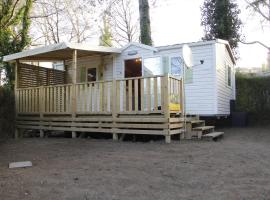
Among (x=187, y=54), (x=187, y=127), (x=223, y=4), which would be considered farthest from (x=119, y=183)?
(x=223, y=4)

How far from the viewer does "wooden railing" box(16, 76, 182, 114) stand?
7855mm

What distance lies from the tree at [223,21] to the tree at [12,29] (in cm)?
958

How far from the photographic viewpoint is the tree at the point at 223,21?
17188 millimetres

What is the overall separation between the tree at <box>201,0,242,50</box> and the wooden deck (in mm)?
9180

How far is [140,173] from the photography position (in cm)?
472

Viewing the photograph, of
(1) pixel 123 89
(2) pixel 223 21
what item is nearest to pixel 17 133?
(1) pixel 123 89

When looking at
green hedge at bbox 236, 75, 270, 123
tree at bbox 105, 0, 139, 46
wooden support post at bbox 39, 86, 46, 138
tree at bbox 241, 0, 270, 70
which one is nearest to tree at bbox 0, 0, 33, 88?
wooden support post at bbox 39, 86, 46, 138

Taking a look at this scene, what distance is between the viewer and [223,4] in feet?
56.7

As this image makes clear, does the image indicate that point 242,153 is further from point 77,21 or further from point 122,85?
point 77,21

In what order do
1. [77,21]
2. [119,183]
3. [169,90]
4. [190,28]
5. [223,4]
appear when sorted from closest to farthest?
[119,183] → [169,90] → [223,4] → [190,28] → [77,21]

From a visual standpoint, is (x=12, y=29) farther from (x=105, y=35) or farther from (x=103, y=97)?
(x=105, y=35)

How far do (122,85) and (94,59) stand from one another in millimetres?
4588

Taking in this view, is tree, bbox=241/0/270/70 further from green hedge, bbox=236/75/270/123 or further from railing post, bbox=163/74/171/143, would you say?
railing post, bbox=163/74/171/143

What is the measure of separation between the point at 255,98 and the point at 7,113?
9.76 metres
